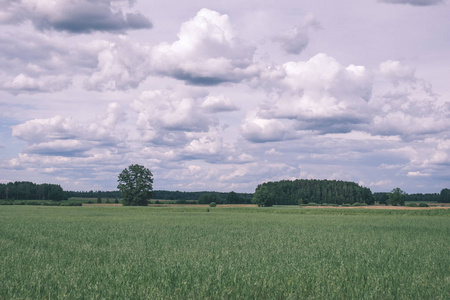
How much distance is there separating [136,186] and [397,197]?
10120cm

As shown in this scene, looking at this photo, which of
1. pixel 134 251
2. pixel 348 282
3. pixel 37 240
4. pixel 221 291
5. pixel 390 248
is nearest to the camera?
pixel 221 291

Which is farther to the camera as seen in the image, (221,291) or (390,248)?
(390,248)

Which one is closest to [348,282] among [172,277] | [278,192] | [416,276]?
[416,276]

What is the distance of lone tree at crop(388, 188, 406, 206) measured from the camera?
15143cm

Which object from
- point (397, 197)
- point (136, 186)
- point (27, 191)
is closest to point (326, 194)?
point (397, 197)

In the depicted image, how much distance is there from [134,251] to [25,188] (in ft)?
660

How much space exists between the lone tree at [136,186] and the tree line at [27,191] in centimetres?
6888

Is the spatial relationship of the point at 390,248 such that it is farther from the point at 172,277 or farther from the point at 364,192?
the point at 364,192

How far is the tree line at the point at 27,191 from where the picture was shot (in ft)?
594

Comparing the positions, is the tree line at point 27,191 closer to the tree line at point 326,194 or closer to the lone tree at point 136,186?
the lone tree at point 136,186

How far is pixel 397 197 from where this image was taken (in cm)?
15150

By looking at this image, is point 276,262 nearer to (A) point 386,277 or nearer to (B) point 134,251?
(A) point 386,277

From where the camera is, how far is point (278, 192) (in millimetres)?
192250

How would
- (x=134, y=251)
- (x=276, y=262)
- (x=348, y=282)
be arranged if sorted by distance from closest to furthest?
(x=348, y=282) < (x=276, y=262) < (x=134, y=251)
